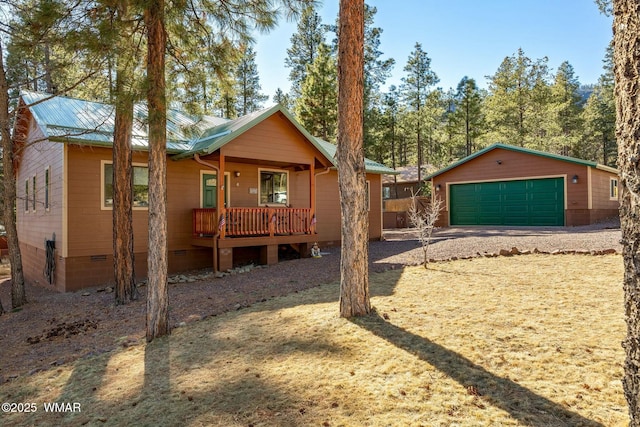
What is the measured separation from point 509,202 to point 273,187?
11.9m

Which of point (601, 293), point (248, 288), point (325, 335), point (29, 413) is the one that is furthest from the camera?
point (248, 288)

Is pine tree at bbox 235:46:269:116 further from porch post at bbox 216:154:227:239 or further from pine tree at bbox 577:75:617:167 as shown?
pine tree at bbox 577:75:617:167

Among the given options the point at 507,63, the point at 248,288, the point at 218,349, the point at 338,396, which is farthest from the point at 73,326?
the point at 507,63

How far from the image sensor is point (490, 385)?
309 centimetres

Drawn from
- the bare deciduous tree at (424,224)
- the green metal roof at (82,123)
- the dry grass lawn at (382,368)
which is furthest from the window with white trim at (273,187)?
the dry grass lawn at (382,368)

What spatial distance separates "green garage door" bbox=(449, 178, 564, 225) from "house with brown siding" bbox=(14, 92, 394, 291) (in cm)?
1043

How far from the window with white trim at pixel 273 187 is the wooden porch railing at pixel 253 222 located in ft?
4.60

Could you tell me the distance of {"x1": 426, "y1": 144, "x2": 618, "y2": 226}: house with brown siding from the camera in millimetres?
16531

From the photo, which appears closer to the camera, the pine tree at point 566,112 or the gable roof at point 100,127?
the gable roof at point 100,127

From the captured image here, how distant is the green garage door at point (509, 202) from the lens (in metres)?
17.3

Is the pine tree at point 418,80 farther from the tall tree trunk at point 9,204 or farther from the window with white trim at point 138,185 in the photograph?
the tall tree trunk at point 9,204

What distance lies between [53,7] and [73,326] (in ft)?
16.1

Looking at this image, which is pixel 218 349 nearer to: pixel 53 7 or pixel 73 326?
pixel 73 326

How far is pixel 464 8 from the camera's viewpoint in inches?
401
